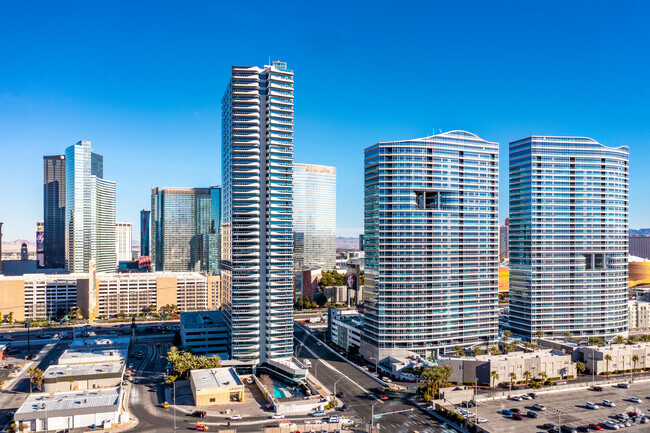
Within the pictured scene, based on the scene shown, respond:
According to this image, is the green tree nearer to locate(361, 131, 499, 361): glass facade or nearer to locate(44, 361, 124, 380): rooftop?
locate(44, 361, 124, 380): rooftop

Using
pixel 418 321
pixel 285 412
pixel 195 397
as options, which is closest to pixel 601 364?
pixel 418 321

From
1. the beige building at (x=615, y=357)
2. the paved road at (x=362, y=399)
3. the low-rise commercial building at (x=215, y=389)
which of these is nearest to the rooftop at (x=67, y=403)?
the low-rise commercial building at (x=215, y=389)

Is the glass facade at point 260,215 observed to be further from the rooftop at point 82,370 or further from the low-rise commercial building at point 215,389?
the rooftop at point 82,370

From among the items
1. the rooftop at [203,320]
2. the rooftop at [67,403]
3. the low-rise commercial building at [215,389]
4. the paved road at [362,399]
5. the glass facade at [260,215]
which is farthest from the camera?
the rooftop at [203,320]

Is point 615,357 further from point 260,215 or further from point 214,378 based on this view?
point 214,378

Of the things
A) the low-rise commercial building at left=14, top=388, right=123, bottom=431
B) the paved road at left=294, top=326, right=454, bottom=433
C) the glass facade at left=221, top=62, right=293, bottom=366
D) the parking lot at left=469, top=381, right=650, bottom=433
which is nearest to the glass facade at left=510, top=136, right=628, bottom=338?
the parking lot at left=469, top=381, right=650, bottom=433

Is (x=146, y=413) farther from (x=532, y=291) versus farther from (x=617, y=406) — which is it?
(x=532, y=291)

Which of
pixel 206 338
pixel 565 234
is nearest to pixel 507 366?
pixel 565 234
